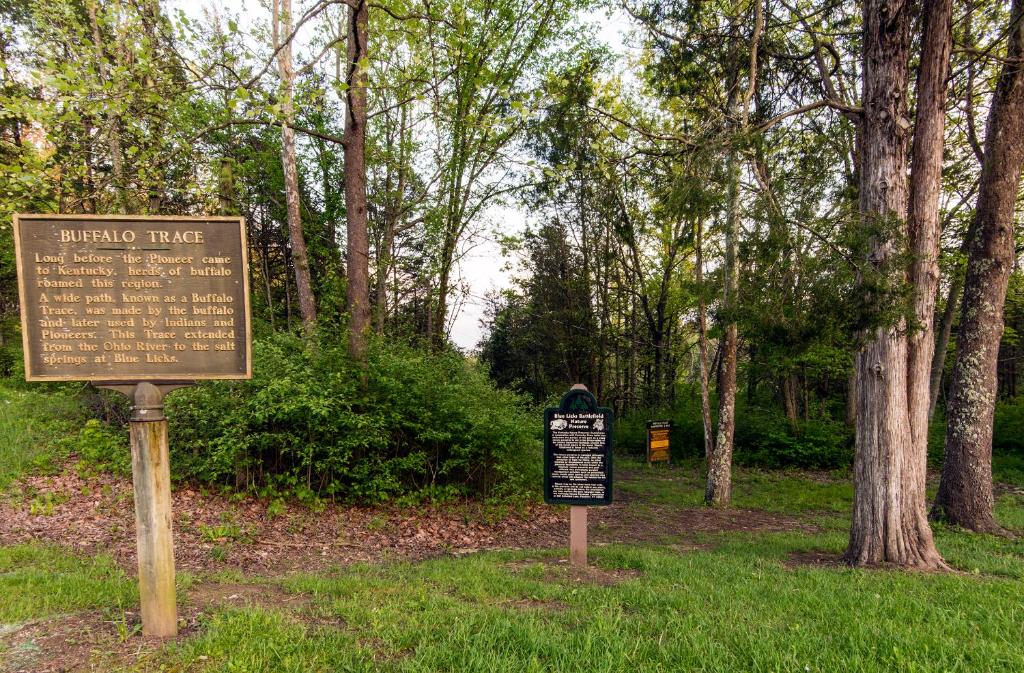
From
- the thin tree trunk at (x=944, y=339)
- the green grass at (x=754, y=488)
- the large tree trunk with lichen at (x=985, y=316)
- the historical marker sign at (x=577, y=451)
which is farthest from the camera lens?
the thin tree trunk at (x=944, y=339)

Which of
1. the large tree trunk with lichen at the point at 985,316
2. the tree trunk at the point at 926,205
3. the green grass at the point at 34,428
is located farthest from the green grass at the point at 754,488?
the green grass at the point at 34,428

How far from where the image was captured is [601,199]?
20344 mm

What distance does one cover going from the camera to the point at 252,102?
779 centimetres

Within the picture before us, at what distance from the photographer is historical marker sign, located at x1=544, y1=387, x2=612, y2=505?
620 cm

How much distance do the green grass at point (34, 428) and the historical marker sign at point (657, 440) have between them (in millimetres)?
13829

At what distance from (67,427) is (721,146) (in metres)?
11.3

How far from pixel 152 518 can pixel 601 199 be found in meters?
18.4

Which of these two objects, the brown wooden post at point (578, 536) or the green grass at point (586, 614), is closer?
the green grass at point (586, 614)

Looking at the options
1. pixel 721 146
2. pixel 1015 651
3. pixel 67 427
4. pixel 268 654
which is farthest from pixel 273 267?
→ pixel 1015 651

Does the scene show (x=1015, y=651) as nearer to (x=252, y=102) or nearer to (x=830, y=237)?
(x=830, y=237)

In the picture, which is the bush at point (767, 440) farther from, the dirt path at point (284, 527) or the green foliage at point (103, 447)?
the green foliage at point (103, 447)

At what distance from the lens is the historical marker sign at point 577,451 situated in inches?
244

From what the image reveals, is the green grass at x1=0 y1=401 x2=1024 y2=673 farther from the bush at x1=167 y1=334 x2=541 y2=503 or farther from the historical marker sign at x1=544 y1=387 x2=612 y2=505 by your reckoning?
the bush at x1=167 y1=334 x2=541 y2=503

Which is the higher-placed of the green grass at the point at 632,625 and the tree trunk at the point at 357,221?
the tree trunk at the point at 357,221
